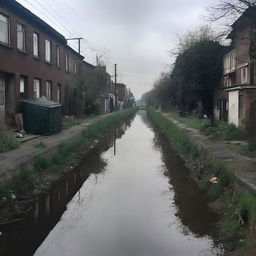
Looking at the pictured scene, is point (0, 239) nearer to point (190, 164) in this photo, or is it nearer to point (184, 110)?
point (190, 164)

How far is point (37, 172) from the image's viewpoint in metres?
11.1

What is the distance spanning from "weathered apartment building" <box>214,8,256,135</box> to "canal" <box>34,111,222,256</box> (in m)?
6.06

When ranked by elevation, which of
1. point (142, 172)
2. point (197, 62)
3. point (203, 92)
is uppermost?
point (197, 62)

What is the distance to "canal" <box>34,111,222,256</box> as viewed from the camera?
6133 millimetres

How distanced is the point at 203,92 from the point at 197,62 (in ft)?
10.2

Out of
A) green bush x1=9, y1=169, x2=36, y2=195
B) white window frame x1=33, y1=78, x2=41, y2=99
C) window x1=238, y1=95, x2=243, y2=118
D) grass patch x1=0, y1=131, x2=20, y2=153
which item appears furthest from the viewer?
white window frame x1=33, y1=78, x2=41, y2=99

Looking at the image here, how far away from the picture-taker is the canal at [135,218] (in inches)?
241

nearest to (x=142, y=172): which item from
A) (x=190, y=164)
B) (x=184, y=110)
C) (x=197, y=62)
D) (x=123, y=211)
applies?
(x=190, y=164)

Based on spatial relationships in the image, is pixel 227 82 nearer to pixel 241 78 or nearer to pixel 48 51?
pixel 241 78

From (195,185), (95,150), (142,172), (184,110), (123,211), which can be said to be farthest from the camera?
(184,110)

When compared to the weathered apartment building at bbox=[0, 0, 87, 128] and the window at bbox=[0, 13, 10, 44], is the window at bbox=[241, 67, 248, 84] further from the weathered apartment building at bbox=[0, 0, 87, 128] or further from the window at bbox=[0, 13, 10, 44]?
the window at bbox=[0, 13, 10, 44]

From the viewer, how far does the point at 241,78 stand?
102 feet

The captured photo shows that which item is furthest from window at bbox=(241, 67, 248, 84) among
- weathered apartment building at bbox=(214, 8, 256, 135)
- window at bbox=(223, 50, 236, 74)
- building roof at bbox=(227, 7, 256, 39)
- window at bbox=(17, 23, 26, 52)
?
window at bbox=(17, 23, 26, 52)

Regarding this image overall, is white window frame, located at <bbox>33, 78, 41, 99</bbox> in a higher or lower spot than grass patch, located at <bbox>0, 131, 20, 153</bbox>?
higher
